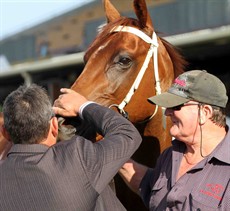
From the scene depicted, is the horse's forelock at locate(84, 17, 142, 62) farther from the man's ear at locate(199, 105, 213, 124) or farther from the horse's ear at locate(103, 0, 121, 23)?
the man's ear at locate(199, 105, 213, 124)

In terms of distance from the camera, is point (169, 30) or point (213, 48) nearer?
point (213, 48)

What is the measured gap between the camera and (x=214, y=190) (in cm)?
277

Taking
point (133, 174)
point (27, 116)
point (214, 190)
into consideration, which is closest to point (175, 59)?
point (133, 174)

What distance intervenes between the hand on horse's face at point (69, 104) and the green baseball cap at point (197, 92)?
0.50 m

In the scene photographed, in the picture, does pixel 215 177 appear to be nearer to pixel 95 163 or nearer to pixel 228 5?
pixel 95 163

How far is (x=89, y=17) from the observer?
39219 millimetres

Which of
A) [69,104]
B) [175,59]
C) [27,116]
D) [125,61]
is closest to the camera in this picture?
[27,116]

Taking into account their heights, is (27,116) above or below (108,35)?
above

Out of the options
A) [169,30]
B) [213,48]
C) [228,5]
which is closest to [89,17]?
[169,30]

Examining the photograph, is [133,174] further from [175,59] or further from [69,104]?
[175,59]

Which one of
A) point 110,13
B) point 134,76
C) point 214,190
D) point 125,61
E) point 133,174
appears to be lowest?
point 133,174

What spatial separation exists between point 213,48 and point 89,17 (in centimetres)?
2998

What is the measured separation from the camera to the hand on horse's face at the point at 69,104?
10.0 ft

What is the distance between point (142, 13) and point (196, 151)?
1287 millimetres
